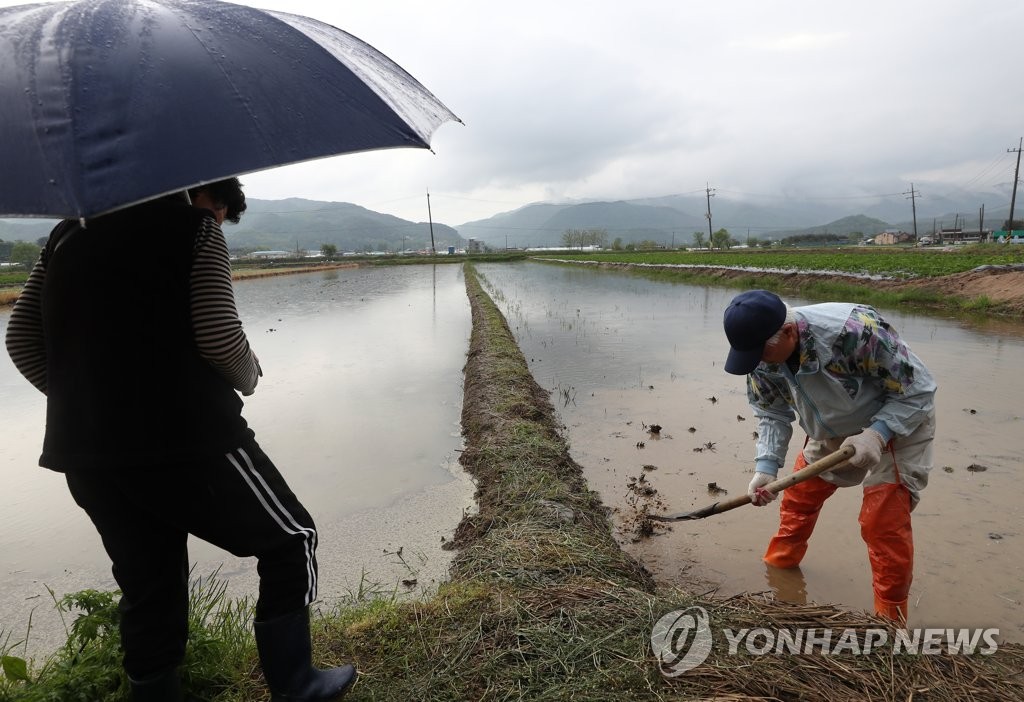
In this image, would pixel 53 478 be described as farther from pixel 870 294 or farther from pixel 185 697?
pixel 870 294

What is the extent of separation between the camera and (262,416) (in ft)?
17.4

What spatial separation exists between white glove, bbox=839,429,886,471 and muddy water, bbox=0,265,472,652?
197 cm

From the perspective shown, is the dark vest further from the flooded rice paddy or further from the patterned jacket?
the patterned jacket

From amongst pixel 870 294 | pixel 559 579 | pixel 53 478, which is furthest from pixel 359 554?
pixel 870 294

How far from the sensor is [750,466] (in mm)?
3953

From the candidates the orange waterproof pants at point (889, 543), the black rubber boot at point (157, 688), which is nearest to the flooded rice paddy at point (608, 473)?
the orange waterproof pants at point (889, 543)

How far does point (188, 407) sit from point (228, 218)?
55 cm

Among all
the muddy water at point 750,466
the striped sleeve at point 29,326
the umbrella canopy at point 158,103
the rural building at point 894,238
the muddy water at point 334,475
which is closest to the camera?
the umbrella canopy at point 158,103

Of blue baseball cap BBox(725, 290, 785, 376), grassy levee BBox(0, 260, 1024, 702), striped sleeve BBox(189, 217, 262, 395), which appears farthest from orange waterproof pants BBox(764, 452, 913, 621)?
striped sleeve BBox(189, 217, 262, 395)

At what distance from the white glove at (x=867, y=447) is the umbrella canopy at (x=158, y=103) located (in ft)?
6.22

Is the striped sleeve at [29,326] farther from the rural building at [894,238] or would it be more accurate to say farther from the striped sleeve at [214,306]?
the rural building at [894,238]

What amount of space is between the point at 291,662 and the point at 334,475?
9.01 ft

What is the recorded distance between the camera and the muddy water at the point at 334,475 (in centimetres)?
279

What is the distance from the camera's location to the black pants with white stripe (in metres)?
1.17
